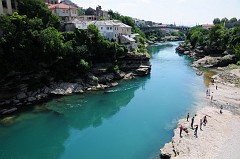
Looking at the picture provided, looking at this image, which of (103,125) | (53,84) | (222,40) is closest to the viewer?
(103,125)

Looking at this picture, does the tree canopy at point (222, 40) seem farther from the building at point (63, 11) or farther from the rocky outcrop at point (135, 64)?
the building at point (63, 11)

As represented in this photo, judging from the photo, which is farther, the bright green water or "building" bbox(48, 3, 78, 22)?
"building" bbox(48, 3, 78, 22)

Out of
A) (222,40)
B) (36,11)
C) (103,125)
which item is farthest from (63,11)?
(222,40)

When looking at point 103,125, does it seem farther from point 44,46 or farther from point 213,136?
point 44,46

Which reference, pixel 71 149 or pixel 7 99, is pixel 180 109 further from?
pixel 7 99

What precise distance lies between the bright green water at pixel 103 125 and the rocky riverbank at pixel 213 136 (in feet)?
7.49

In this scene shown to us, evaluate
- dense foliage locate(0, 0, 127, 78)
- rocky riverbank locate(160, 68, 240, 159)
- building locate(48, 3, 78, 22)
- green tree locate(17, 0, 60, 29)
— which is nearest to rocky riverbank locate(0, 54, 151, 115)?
dense foliage locate(0, 0, 127, 78)

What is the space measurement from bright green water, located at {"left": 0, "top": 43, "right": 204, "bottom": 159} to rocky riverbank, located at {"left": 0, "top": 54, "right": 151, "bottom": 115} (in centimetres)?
260

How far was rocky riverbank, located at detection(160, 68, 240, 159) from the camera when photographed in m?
25.6

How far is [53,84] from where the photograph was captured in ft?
155

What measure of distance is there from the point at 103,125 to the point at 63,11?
42034 millimetres

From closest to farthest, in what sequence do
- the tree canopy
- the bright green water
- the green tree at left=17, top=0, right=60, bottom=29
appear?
the bright green water < the green tree at left=17, top=0, right=60, bottom=29 < the tree canopy

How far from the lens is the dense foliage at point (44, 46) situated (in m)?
40.2

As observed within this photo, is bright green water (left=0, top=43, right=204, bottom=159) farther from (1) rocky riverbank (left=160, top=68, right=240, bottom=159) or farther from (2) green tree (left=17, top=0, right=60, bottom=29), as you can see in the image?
(2) green tree (left=17, top=0, right=60, bottom=29)
